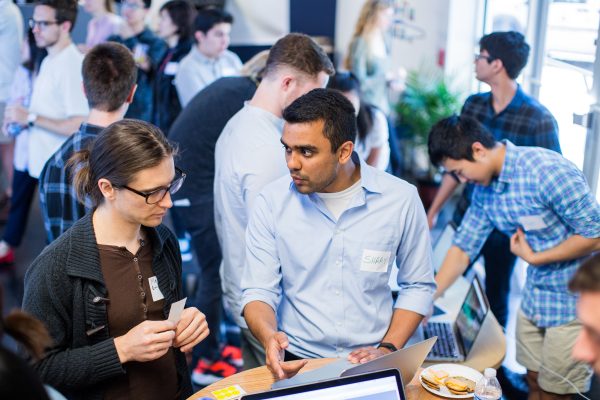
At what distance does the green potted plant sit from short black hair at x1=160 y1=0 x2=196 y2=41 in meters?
1.89

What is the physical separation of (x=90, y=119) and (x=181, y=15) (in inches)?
117

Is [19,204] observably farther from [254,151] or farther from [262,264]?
[262,264]

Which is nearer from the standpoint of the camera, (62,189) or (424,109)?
(62,189)

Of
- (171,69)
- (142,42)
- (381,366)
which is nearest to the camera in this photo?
(381,366)

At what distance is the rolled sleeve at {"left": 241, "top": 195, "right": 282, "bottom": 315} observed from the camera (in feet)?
8.20

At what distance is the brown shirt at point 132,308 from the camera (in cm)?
208

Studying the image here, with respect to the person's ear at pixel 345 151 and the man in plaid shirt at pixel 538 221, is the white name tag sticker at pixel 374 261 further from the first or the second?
the man in plaid shirt at pixel 538 221

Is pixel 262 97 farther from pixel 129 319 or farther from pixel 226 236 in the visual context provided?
pixel 129 319

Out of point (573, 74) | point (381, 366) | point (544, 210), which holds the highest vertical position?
point (573, 74)

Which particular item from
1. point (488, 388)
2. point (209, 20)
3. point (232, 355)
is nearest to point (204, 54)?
point (209, 20)

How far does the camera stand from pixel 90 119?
3.05 metres

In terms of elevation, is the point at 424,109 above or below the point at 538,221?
below

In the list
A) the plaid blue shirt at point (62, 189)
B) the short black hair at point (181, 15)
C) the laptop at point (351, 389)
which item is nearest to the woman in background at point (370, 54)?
the short black hair at point (181, 15)

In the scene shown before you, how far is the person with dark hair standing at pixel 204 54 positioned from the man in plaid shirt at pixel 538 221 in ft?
8.91
